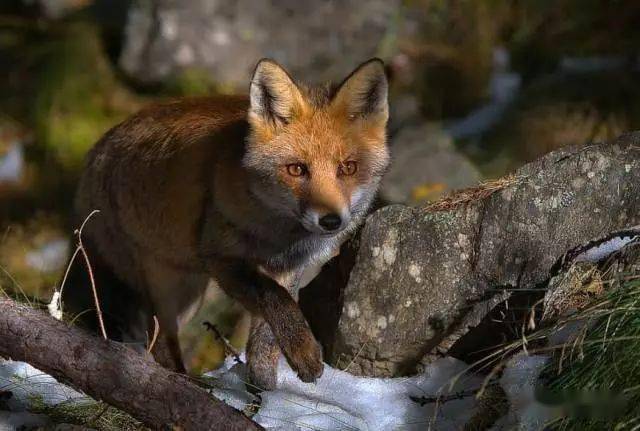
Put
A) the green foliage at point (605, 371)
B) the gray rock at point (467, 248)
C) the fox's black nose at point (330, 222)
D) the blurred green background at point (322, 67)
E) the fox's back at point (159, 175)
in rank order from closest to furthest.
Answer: the green foliage at point (605, 371) → the fox's black nose at point (330, 222) → the gray rock at point (467, 248) → the fox's back at point (159, 175) → the blurred green background at point (322, 67)

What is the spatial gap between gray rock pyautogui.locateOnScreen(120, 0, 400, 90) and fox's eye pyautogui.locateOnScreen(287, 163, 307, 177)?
16.6 ft

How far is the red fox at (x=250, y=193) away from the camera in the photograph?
3.66 m

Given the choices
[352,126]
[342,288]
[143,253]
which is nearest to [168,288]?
[143,253]

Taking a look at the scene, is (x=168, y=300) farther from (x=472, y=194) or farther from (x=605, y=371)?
(x=605, y=371)

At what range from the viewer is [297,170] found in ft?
12.0

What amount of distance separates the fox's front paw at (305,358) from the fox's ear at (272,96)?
3.42 ft

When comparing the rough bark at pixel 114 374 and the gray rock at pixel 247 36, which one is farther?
the gray rock at pixel 247 36

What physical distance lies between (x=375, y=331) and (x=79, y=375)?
4.62ft

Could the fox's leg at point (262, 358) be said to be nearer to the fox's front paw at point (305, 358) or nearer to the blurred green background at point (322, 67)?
the fox's front paw at point (305, 358)

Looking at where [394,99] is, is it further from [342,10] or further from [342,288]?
[342,288]

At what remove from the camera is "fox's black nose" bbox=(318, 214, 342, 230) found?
3.42 m

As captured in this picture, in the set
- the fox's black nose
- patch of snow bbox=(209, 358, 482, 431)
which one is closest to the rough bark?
patch of snow bbox=(209, 358, 482, 431)

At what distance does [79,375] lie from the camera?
2.95 meters

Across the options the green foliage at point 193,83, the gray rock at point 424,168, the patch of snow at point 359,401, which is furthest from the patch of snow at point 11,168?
the patch of snow at point 359,401
